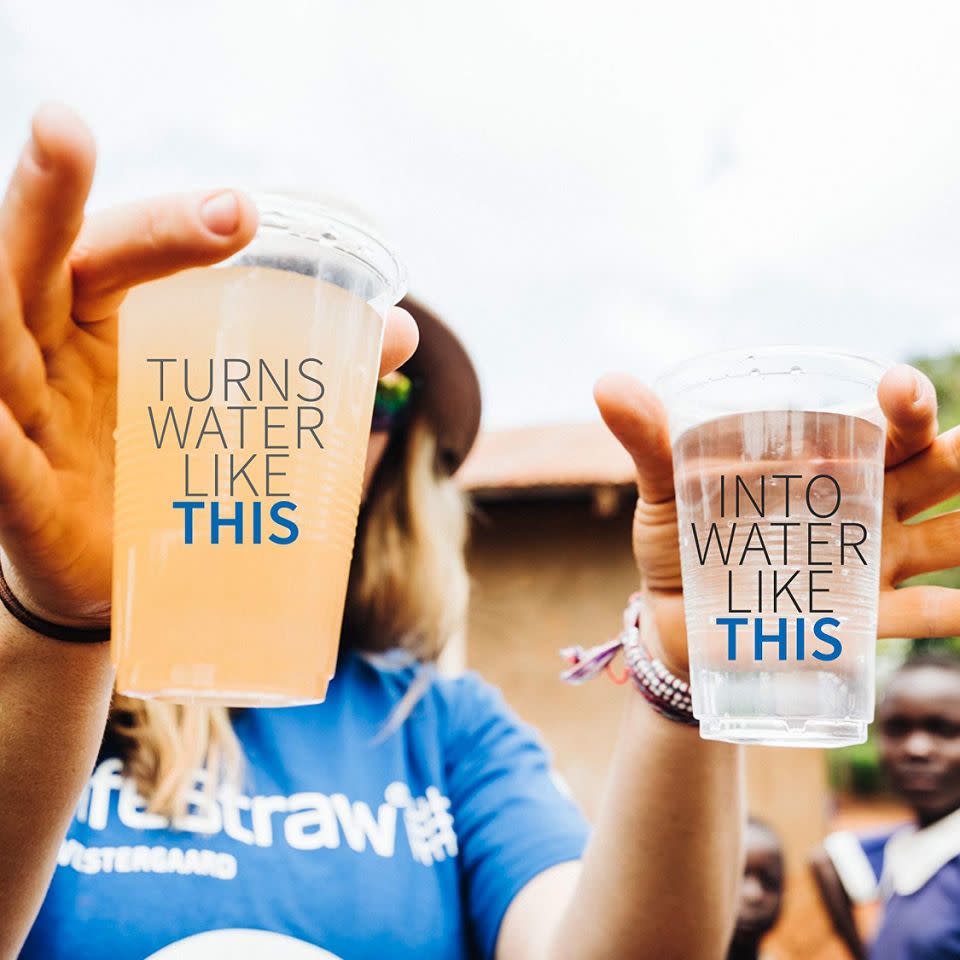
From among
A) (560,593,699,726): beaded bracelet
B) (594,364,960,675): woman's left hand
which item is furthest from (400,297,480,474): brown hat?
(594,364,960,675): woman's left hand

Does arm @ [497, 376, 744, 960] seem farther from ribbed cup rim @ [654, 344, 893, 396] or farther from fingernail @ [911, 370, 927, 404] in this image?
→ fingernail @ [911, 370, 927, 404]

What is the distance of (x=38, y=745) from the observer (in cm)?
109

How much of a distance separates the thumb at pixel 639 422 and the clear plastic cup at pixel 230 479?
1.00 ft

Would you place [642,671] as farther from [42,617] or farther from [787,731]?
[42,617]

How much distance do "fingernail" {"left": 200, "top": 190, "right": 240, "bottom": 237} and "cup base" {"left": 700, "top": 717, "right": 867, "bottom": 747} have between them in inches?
28.7

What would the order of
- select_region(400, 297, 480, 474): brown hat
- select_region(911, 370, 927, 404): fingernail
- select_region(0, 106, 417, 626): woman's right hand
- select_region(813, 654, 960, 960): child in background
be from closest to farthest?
select_region(0, 106, 417, 626): woman's right hand
select_region(911, 370, 927, 404): fingernail
select_region(400, 297, 480, 474): brown hat
select_region(813, 654, 960, 960): child in background

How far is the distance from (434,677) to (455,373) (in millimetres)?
729

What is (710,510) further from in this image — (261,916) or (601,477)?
(601,477)

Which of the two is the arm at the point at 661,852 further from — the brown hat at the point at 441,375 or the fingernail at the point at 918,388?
the brown hat at the point at 441,375

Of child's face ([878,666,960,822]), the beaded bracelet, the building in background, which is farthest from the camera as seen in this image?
the building in background

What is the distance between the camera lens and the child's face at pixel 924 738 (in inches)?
150

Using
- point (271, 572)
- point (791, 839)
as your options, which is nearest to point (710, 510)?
point (271, 572)

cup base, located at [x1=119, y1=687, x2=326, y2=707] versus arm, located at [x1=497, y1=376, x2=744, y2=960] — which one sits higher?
cup base, located at [x1=119, y1=687, x2=326, y2=707]

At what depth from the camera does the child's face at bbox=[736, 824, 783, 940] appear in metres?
4.29
